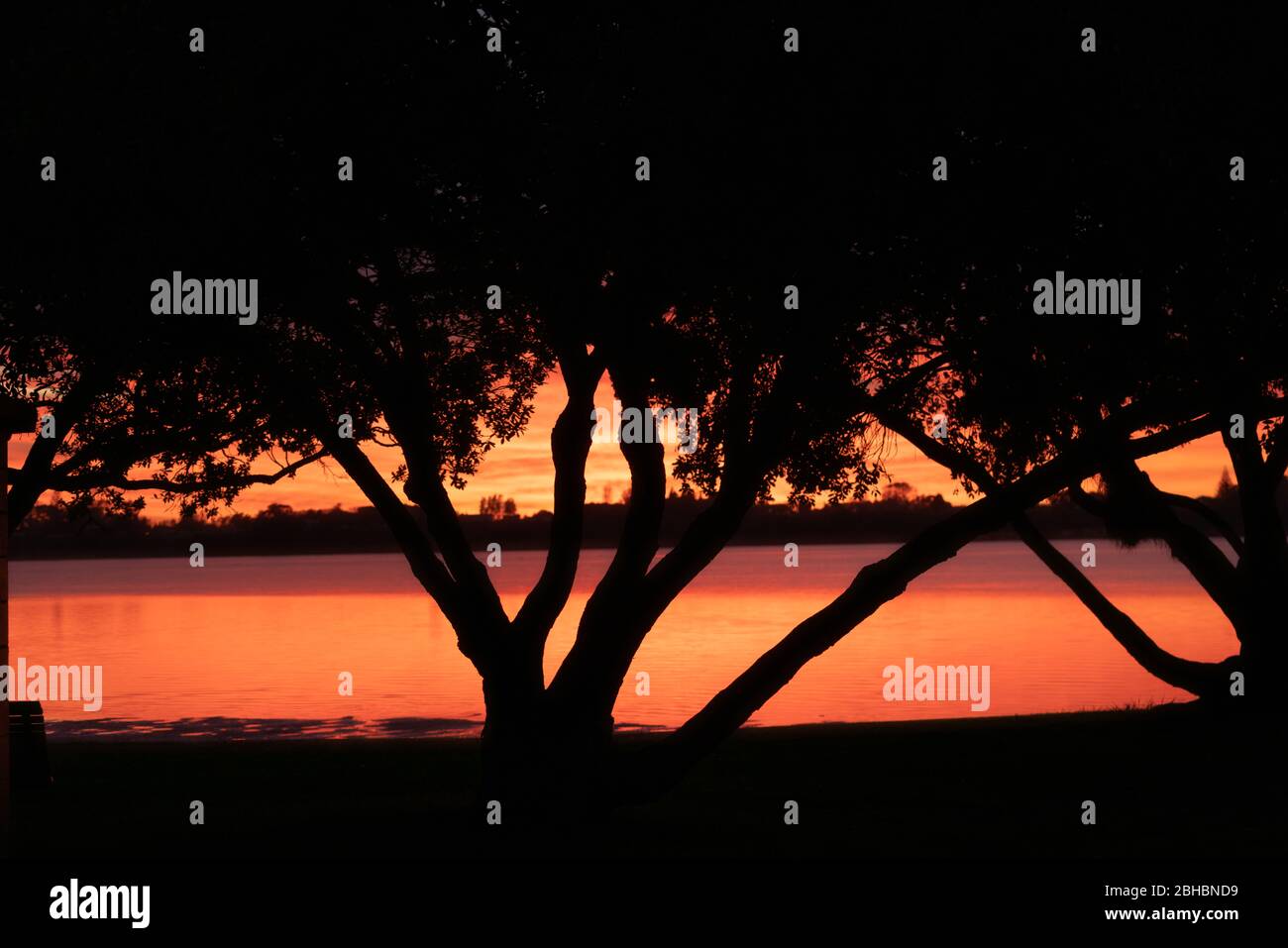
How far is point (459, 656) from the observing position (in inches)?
2299

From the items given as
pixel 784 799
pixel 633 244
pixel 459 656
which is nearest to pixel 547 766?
pixel 784 799

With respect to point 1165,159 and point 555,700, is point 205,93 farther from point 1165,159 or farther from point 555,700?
point 1165,159

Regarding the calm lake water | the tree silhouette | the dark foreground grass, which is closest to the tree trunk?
the tree silhouette

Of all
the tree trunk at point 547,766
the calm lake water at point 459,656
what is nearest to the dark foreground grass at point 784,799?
the tree trunk at point 547,766

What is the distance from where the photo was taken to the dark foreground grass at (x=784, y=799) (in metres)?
14.4

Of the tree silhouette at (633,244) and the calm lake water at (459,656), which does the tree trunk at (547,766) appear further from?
the calm lake water at (459,656)

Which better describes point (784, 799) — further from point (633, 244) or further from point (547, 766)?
point (633, 244)

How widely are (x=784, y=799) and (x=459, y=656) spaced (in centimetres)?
4157

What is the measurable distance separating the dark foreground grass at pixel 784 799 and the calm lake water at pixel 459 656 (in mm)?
11966

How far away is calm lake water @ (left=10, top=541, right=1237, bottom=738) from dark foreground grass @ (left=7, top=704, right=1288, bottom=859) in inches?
471

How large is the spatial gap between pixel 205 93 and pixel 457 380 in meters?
7.44

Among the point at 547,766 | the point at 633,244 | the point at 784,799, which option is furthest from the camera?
the point at 784,799

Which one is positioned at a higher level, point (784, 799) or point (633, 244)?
point (633, 244)
